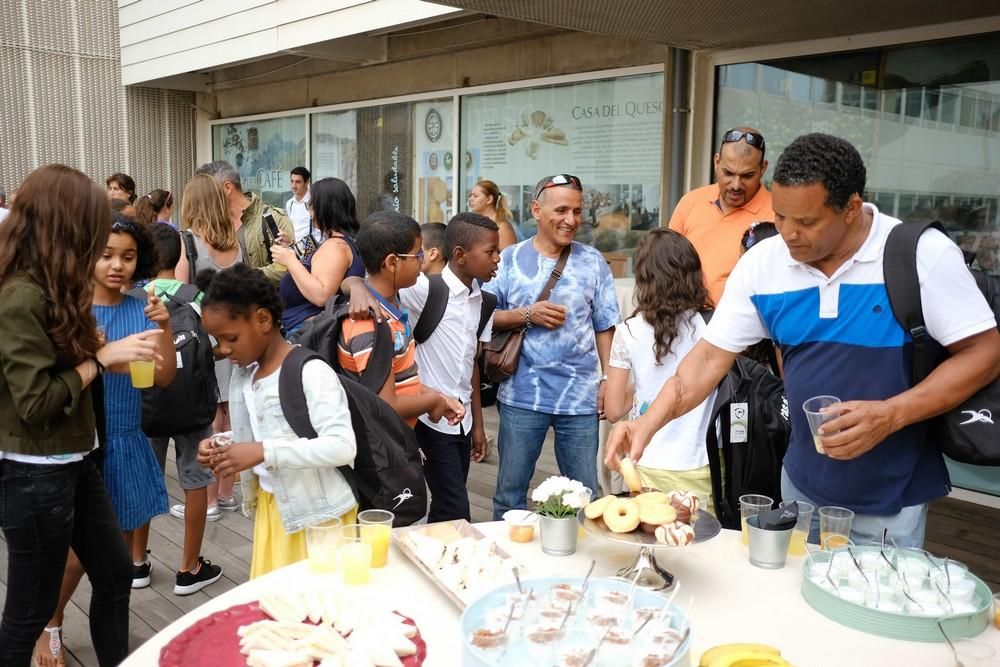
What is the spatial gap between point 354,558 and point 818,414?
125 centimetres

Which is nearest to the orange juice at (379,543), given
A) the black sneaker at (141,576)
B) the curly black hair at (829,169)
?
the curly black hair at (829,169)

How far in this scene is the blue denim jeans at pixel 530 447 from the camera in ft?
13.0

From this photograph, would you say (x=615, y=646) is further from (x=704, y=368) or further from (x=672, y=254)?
(x=672, y=254)

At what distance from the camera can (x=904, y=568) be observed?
202 cm

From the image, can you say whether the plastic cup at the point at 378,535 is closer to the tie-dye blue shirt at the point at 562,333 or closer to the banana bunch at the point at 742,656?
the banana bunch at the point at 742,656

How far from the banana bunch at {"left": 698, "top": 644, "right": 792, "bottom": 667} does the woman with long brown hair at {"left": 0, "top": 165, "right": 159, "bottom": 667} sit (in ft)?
6.43

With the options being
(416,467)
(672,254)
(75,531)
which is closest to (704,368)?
(672,254)

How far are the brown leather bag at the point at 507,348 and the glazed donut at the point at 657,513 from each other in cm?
202

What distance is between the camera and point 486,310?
13.1ft

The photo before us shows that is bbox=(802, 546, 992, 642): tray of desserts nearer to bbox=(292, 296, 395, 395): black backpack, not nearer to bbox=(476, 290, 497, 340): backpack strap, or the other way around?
bbox=(292, 296, 395, 395): black backpack

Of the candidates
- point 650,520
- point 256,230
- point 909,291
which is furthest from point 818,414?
point 256,230

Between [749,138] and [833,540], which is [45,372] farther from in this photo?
[749,138]

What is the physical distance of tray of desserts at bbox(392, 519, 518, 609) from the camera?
1999 mm

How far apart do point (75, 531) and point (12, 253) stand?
37.6 inches
